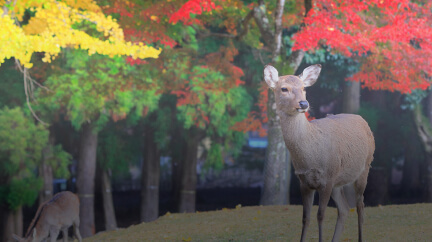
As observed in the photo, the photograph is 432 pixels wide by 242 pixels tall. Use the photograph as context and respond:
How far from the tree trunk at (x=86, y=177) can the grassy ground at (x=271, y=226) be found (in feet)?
20.3

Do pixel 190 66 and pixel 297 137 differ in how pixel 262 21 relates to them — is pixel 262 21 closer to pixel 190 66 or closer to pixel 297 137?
pixel 190 66

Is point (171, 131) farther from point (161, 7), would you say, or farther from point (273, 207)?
point (273, 207)

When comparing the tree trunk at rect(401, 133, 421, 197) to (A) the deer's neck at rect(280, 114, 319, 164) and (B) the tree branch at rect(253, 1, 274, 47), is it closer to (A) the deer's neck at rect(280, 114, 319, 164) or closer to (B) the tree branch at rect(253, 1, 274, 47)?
(B) the tree branch at rect(253, 1, 274, 47)

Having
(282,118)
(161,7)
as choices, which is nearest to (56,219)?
(282,118)

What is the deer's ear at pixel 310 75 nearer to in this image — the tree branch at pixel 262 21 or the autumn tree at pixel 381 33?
the autumn tree at pixel 381 33

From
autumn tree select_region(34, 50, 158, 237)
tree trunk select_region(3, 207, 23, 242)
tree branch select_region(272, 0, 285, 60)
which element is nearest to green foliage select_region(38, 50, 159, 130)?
autumn tree select_region(34, 50, 158, 237)

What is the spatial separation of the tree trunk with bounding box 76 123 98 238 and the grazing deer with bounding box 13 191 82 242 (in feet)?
23.5

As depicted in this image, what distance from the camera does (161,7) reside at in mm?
15477

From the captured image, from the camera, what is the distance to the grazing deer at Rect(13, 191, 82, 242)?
10.3 meters

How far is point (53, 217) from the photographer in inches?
416

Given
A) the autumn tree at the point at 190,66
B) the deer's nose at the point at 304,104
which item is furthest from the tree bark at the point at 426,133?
the deer's nose at the point at 304,104

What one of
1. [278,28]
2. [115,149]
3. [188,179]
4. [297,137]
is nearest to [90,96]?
[115,149]

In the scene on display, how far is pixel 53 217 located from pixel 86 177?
26.3 feet

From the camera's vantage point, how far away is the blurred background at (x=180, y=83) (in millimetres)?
13398
